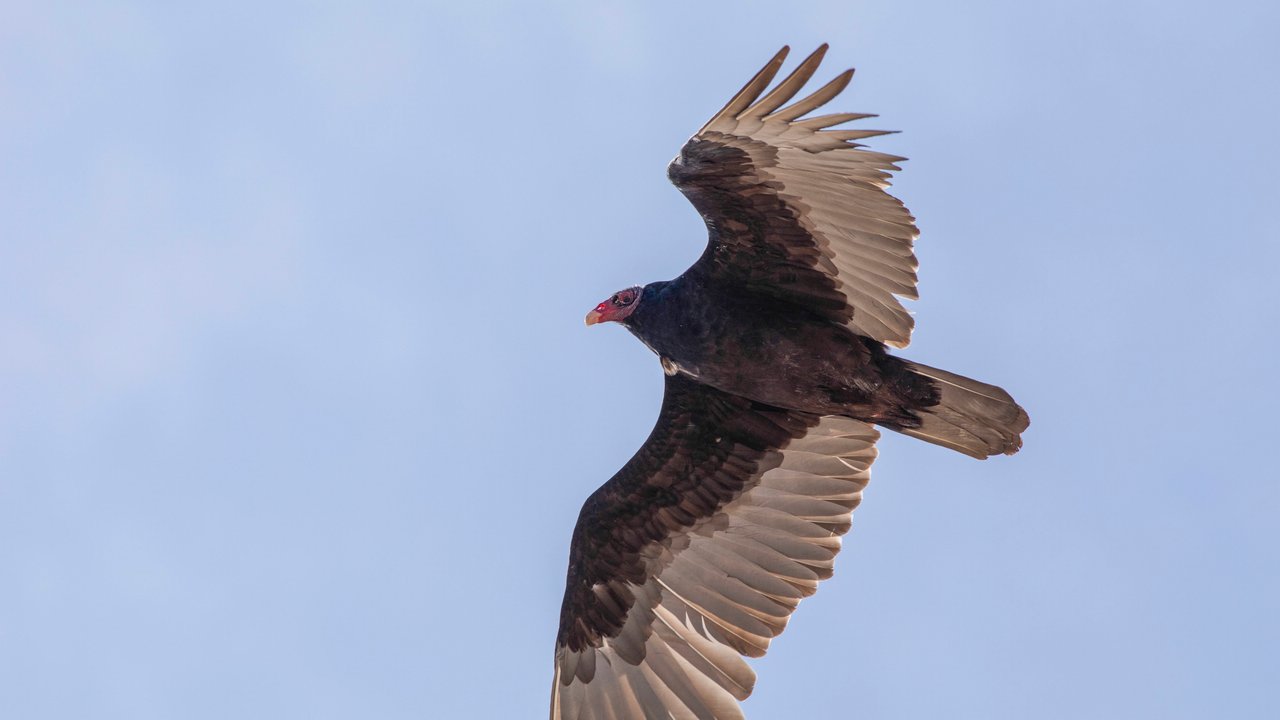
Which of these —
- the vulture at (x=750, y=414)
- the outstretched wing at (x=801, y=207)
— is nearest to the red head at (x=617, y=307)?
the vulture at (x=750, y=414)

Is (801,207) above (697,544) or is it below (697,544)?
above

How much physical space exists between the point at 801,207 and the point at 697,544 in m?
2.50

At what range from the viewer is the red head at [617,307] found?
9.80 metres

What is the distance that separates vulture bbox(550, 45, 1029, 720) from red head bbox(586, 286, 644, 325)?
0.04ft

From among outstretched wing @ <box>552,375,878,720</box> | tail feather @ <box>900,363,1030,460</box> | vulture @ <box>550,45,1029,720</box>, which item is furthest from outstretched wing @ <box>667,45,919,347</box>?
outstretched wing @ <box>552,375,878,720</box>

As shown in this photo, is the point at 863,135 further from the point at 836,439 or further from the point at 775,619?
the point at 775,619

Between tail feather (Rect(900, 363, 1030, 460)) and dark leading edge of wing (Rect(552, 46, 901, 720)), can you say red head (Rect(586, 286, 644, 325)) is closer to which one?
dark leading edge of wing (Rect(552, 46, 901, 720))

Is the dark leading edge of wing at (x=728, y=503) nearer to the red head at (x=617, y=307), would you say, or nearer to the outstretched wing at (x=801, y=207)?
the outstretched wing at (x=801, y=207)

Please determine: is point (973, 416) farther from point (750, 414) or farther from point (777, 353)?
point (750, 414)

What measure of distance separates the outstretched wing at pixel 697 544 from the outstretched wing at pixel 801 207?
98 cm

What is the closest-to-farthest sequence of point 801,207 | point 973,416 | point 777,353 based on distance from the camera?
point 801,207, point 973,416, point 777,353

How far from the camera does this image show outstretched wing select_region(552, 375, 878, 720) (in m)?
9.80

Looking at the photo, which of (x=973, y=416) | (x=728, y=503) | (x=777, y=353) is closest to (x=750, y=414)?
(x=728, y=503)

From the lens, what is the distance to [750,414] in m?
10.1
